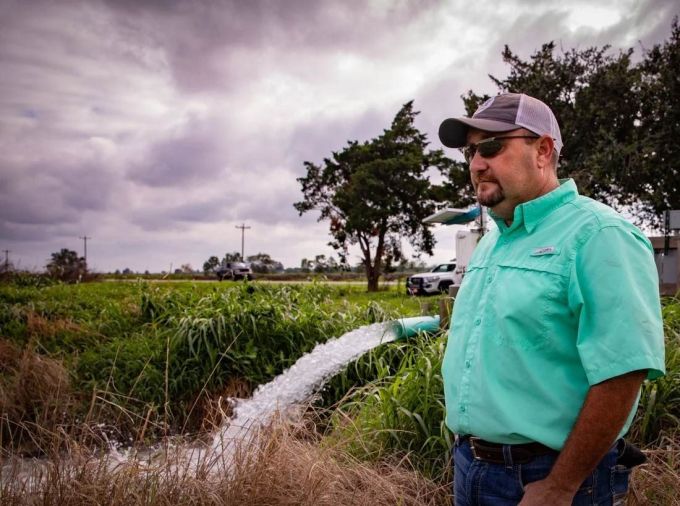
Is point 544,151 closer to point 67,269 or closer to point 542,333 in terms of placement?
point 542,333

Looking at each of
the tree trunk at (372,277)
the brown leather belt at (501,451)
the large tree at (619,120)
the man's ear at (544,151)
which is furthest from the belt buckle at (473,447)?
the tree trunk at (372,277)

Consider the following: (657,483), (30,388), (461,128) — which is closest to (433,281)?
(30,388)

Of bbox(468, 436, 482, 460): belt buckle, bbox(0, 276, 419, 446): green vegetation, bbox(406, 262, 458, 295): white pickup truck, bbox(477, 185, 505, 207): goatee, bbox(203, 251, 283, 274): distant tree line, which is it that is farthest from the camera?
bbox(203, 251, 283, 274): distant tree line

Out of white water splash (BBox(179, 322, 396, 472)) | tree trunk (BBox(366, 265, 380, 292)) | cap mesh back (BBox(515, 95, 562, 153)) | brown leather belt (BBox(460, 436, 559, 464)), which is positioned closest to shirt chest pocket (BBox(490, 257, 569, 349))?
brown leather belt (BBox(460, 436, 559, 464))

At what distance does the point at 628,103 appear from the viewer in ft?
59.2

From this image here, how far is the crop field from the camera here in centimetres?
298

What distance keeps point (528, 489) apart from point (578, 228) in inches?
27.4

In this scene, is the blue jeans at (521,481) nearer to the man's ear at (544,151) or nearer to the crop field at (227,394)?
the man's ear at (544,151)

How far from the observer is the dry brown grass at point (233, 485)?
2.85 m

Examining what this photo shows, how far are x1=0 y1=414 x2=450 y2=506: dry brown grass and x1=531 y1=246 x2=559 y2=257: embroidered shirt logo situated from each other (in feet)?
5.47

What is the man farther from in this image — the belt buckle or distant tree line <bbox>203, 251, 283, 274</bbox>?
distant tree line <bbox>203, 251, 283, 274</bbox>

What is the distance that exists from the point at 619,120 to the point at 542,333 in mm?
19063

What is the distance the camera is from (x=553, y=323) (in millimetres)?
1566

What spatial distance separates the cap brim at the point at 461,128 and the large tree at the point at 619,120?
608 inches
